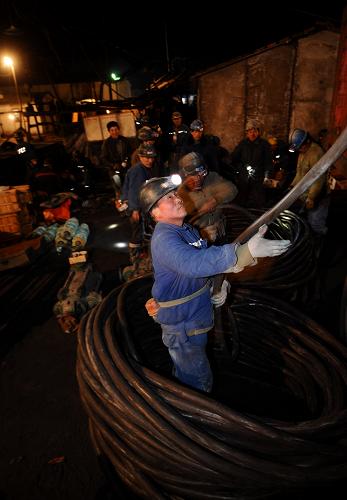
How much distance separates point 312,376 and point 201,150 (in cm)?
490

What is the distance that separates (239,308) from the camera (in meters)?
3.83

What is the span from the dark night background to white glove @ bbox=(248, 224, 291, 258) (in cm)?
734

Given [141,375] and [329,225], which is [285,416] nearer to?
[141,375]

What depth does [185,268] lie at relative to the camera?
205 centimetres

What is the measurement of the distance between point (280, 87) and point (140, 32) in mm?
14257

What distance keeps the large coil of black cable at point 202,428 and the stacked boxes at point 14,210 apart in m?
5.08

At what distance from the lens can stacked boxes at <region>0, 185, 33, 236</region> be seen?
6.95 m

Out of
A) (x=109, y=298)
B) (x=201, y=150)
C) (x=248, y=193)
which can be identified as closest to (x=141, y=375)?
(x=109, y=298)

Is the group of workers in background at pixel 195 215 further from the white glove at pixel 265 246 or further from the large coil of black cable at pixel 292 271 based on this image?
the large coil of black cable at pixel 292 271

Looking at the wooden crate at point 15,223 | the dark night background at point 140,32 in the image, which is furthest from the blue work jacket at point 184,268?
the dark night background at point 140,32

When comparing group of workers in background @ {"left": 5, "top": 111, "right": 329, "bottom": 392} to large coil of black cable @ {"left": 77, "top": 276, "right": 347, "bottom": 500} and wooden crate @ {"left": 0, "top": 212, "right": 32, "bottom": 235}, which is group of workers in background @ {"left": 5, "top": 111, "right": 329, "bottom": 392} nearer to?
large coil of black cable @ {"left": 77, "top": 276, "right": 347, "bottom": 500}

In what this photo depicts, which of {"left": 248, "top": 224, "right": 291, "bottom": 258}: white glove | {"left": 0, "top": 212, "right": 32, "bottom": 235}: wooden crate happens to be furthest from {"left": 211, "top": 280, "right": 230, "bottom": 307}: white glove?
{"left": 0, "top": 212, "right": 32, "bottom": 235}: wooden crate

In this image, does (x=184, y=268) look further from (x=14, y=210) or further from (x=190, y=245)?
(x=14, y=210)

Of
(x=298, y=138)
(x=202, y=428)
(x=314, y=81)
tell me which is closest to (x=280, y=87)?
(x=314, y=81)
